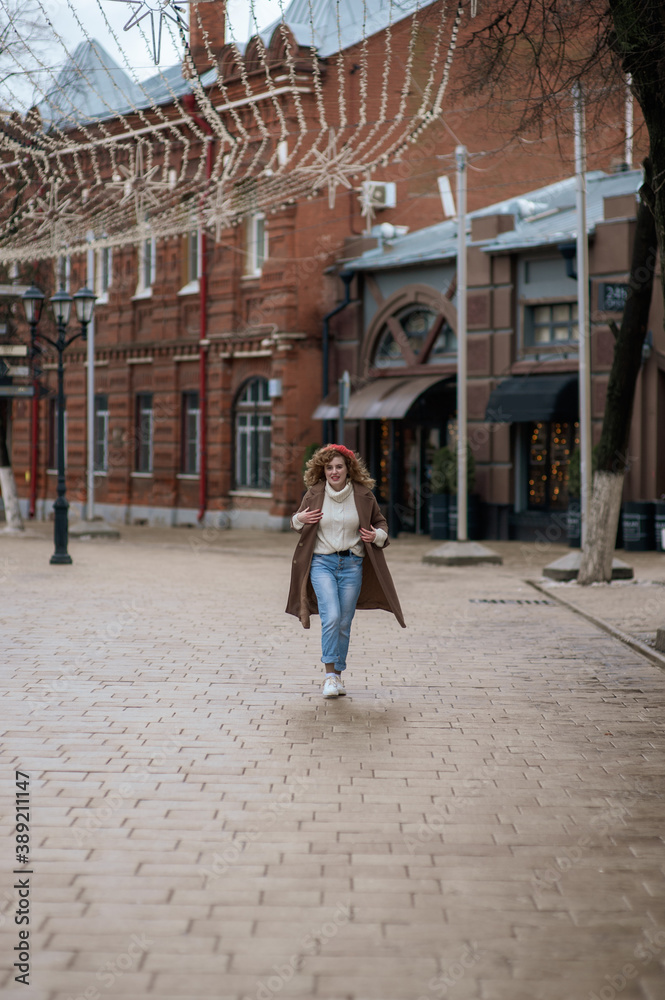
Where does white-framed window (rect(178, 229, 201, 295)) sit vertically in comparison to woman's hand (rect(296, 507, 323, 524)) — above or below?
above

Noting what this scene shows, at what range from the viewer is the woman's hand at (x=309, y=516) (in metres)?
8.52

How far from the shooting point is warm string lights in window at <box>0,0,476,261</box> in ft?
36.9

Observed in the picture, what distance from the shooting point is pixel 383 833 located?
543 centimetres

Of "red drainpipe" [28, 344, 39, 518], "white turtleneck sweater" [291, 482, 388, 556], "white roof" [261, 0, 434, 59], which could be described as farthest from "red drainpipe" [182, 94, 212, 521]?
"white turtleneck sweater" [291, 482, 388, 556]

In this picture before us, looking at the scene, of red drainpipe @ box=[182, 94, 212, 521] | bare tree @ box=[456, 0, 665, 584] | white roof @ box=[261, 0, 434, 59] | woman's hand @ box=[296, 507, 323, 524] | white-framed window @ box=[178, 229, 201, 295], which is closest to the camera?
woman's hand @ box=[296, 507, 323, 524]

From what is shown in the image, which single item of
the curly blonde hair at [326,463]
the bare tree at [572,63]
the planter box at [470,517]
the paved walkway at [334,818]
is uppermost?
the bare tree at [572,63]

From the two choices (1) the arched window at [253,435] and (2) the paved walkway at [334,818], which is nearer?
(2) the paved walkway at [334,818]

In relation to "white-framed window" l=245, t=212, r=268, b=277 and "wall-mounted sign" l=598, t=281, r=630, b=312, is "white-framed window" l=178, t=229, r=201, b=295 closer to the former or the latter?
"white-framed window" l=245, t=212, r=268, b=277

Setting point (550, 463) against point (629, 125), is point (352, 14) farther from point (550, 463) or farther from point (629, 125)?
point (550, 463)

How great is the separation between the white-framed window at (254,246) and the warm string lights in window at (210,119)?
2.03 metres

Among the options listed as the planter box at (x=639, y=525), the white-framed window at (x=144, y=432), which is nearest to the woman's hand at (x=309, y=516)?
the planter box at (x=639, y=525)

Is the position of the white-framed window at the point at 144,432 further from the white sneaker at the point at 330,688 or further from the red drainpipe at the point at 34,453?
the white sneaker at the point at 330,688

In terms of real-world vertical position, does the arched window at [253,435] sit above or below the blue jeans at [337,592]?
above

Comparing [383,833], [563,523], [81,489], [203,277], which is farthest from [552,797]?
[81,489]
